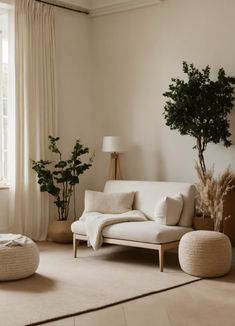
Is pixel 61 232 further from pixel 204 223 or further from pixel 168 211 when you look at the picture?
pixel 204 223

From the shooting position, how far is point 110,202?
19.0 ft

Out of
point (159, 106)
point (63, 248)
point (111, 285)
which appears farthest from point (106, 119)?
point (111, 285)

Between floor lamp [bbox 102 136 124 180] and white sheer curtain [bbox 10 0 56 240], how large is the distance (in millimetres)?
730

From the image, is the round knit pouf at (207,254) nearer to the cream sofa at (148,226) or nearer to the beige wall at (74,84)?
the cream sofa at (148,226)

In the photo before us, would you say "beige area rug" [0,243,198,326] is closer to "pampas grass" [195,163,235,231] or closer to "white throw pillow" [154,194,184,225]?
"white throw pillow" [154,194,184,225]

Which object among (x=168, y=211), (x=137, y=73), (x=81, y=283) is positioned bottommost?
(x=81, y=283)

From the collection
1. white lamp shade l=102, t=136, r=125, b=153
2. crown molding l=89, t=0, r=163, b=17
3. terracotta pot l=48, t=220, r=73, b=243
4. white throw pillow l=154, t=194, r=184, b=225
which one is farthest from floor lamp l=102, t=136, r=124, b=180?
crown molding l=89, t=0, r=163, b=17

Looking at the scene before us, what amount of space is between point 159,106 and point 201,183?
148 cm

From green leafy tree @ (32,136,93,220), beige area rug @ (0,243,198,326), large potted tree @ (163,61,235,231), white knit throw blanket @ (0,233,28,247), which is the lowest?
beige area rug @ (0,243,198,326)

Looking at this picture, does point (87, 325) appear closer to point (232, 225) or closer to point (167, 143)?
point (232, 225)

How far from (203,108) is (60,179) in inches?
74.8

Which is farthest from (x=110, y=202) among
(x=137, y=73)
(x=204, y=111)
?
(x=137, y=73)

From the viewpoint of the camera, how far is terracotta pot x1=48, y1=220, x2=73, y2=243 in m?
6.27

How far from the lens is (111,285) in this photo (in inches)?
171
